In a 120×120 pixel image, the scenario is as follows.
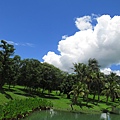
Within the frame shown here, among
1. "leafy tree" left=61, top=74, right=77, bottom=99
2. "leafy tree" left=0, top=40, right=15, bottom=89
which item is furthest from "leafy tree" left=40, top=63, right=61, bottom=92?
"leafy tree" left=0, top=40, right=15, bottom=89

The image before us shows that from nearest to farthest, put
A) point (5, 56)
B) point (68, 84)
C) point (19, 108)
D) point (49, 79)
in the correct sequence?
point (19, 108), point (5, 56), point (49, 79), point (68, 84)

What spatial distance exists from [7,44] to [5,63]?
585cm

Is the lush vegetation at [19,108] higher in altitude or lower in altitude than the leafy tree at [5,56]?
lower

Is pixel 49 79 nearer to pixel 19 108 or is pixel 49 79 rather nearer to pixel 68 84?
pixel 68 84

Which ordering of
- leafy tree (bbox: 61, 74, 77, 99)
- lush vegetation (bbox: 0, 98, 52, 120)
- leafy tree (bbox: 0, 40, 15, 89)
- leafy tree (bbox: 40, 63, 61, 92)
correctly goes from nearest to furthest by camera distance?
lush vegetation (bbox: 0, 98, 52, 120) → leafy tree (bbox: 0, 40, 15, 89) → leafy tree (bbox: 40, 63, 61, 92) → leafy tree (bbox: 61, 74, 77, 99)

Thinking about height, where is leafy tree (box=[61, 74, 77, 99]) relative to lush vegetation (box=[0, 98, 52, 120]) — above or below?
above

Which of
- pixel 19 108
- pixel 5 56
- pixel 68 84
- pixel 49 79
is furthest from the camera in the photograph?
pixel 68 84

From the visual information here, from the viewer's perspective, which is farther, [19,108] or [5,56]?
[5,56]

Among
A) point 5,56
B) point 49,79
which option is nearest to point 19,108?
point 5,56

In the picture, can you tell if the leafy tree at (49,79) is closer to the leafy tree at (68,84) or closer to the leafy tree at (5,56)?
the leafy tree at (68,84)

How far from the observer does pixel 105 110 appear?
73375 mm

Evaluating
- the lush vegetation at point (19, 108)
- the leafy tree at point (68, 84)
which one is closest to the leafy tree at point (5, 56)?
the lush vegetation at point (19, 108)

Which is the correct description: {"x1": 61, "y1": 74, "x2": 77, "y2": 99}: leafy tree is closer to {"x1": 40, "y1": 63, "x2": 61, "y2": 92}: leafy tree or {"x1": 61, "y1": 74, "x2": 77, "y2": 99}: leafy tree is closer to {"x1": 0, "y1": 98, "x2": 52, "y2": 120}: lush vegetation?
{"x1": 40, "y1": 63, "x2": 61, "y2": 92}: leafy tree

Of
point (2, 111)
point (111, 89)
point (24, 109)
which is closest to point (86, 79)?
point (111, 89)
